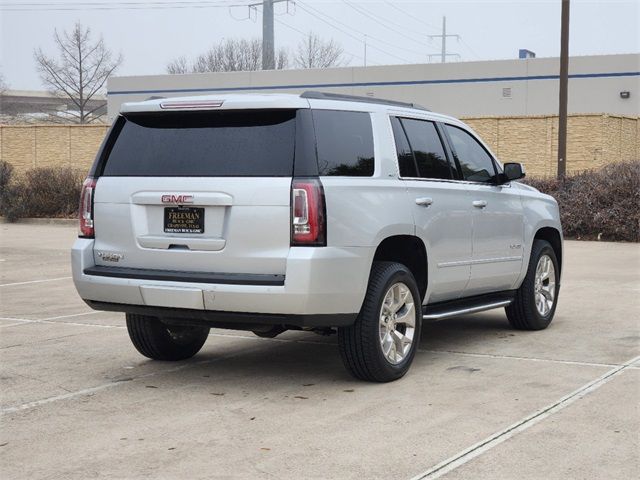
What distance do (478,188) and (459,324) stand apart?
1.97 meters

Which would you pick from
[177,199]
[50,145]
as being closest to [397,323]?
[177,199]

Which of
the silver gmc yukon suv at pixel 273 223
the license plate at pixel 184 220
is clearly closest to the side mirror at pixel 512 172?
the silver gmc yukon suv at pixel 273 223

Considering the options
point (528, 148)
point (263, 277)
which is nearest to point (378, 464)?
point (263, 277)

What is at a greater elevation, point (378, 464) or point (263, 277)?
point (263, 277)

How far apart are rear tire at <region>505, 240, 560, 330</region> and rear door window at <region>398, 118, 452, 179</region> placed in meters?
1.67

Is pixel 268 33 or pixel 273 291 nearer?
pixel 273 291

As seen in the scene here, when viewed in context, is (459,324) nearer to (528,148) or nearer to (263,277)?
(263,277)

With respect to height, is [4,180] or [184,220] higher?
[4,180]

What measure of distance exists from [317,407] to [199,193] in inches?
61.7

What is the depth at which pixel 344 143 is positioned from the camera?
6668 mm

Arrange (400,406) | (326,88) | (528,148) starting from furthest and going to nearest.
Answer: (326,88) < (528,148) < (400,406)

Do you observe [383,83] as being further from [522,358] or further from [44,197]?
[522,358]

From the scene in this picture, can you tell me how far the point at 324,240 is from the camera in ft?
20.4

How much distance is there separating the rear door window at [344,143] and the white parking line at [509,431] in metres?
1.96
